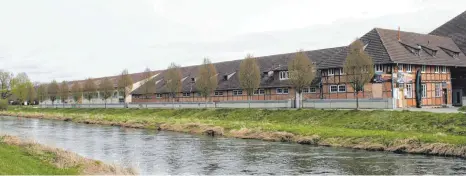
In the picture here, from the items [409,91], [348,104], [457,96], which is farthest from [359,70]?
[457,96]

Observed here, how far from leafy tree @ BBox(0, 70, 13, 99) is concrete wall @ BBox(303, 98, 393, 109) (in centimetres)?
10514

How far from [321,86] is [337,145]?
2470cm

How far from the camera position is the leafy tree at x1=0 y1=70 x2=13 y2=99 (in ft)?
420

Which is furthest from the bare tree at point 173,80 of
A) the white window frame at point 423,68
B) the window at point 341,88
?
the white window frame at point 423,68

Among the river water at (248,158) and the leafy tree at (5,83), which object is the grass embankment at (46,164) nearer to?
the river water at (248,158)

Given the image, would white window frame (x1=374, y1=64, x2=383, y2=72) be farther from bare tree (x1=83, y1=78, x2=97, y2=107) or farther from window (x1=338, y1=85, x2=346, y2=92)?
bare tree (x1=83, y1=78, x2=97, y2=107)

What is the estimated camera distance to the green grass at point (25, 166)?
590 inches

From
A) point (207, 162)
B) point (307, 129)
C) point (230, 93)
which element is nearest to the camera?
point (207, 162)

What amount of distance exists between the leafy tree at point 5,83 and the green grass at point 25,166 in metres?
120

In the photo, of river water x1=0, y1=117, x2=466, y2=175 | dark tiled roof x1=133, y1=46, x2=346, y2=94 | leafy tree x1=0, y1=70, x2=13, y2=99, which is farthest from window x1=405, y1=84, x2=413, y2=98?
leafy tree x1=0, y1=70, x2=13, y2=99

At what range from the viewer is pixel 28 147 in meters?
23.2

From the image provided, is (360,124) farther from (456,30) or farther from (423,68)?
(456,30)

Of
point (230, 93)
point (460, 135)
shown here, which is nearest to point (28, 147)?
point (460, 135)

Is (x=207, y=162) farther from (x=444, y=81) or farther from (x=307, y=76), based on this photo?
(x=444, y=81)
